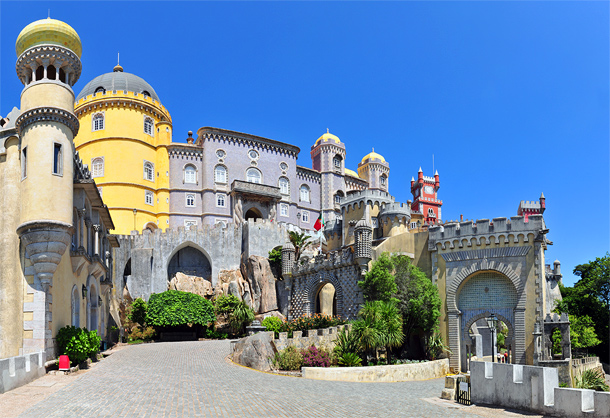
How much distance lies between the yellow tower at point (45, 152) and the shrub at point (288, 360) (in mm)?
9894

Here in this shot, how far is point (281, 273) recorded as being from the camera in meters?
46.4

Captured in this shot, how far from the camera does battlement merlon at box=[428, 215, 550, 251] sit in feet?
104

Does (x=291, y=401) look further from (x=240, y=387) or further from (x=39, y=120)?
(x=39, y=120)

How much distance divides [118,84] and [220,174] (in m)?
14.5

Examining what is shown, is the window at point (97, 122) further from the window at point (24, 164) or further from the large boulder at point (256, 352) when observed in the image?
the large boulder at point (256, 352)

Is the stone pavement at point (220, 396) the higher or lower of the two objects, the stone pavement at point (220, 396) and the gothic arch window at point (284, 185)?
the lower

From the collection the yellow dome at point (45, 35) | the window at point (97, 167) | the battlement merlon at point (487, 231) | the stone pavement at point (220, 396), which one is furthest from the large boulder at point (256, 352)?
the window at point (97, 167)

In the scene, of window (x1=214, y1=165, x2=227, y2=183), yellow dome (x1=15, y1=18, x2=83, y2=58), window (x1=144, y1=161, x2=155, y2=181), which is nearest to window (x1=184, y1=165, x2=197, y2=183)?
window (x1=214, y1=165, x2=227, y2=183)

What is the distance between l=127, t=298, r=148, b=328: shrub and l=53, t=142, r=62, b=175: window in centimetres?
2053

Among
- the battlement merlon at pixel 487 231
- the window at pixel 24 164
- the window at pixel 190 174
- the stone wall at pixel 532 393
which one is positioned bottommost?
the stone wall at pixel 532 393

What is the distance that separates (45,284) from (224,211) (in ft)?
126

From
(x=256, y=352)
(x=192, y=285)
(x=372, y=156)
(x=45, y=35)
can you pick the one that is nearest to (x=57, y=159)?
(x=45, y=35)

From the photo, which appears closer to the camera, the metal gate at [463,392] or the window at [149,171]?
the metal gate at [463,392]

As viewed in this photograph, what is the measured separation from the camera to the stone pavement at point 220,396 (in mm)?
13781
